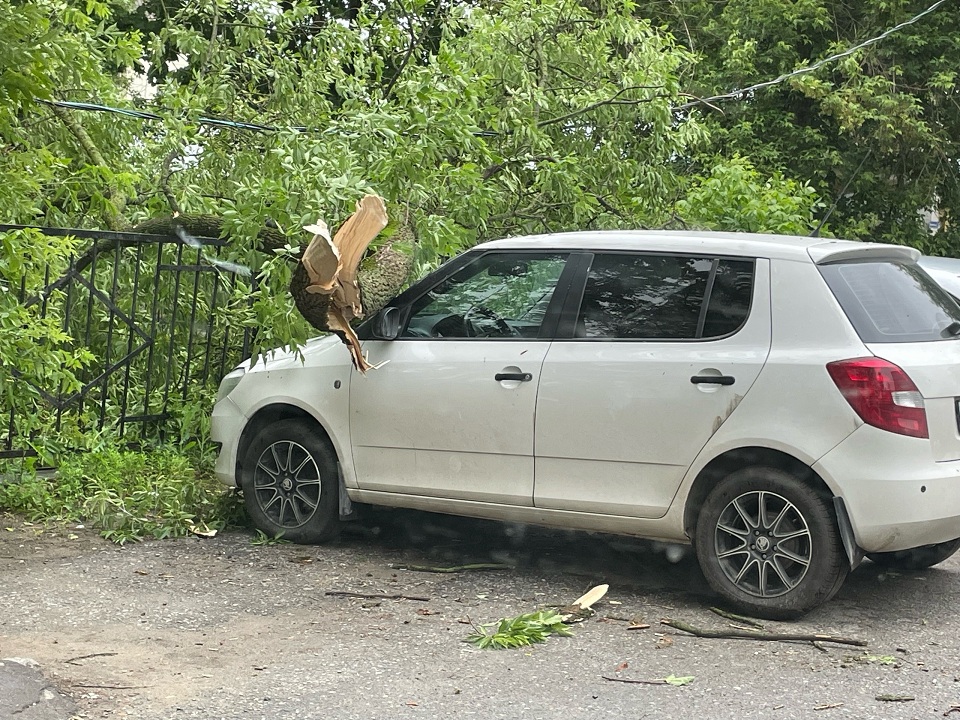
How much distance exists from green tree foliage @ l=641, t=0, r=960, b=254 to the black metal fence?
535 inches

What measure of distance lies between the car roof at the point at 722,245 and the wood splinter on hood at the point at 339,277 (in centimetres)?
61

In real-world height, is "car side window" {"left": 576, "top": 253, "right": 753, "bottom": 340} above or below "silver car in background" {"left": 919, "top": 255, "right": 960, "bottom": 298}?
below

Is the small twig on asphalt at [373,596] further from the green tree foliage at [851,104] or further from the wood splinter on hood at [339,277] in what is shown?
the green tree foliage at [851,104]

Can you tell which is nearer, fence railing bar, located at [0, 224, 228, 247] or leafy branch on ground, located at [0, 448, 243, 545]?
leafy branch on ground, located at [0, 448, 243, 545]

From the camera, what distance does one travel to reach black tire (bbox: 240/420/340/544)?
6781 mm

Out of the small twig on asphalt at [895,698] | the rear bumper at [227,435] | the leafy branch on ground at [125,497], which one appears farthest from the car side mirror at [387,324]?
the small twig on asphalt at [895,698]

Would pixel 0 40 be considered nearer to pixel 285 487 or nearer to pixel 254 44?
pixel 285 487

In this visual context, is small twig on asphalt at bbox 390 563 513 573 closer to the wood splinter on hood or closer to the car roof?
the wood splinter on hood

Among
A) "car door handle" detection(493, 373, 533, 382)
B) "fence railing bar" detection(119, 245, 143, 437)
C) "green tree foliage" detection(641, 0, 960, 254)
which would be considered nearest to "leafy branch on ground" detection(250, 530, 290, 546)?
"car door handle" detection(493, 373, 533, 382)

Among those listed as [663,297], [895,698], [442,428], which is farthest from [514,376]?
[895,698]

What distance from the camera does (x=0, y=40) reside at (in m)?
6.02

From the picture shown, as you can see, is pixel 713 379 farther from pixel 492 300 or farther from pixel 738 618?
pixel 492 300

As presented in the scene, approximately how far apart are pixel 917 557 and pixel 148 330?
5.65 m

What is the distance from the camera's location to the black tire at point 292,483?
6.78m
